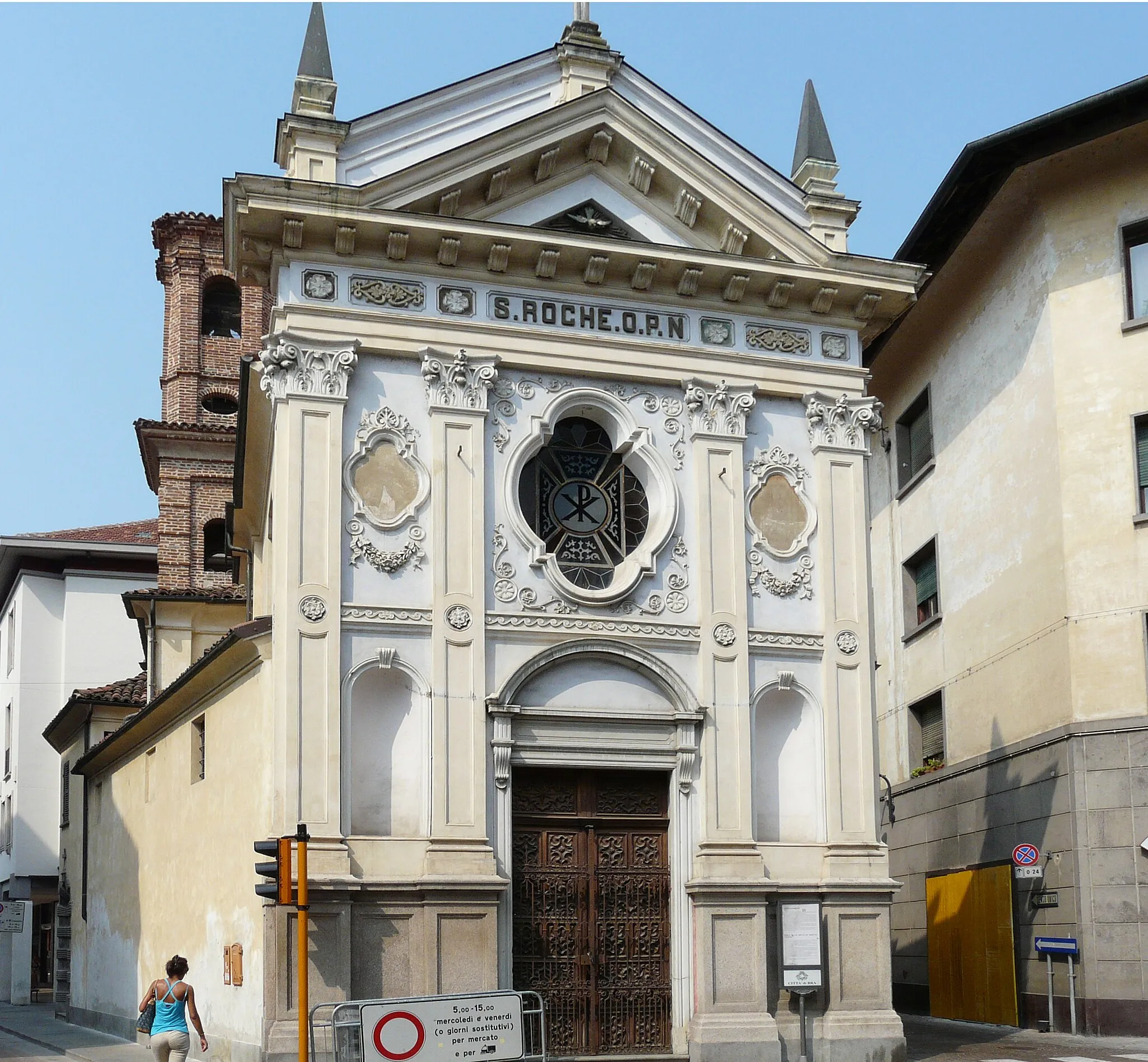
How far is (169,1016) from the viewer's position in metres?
15.8

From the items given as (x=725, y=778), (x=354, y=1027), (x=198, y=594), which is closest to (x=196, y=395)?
(x=198, y=594)

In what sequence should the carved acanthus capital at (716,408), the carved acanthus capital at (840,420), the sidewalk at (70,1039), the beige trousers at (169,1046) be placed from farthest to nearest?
the sidewalk at (70,1039), the carved acanthus capital at (840,420), the carved acanthus capital at (716,408), the beige trousers at (169,1046)

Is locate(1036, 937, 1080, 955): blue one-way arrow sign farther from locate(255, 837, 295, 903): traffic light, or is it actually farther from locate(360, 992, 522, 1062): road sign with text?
locate(255, 837, 295, 903): traffic light

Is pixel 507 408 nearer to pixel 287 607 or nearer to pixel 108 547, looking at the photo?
pixel 287 607

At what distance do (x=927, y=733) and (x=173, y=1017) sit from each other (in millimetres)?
18349

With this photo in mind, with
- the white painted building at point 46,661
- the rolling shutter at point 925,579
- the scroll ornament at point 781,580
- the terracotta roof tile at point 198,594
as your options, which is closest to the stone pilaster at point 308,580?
the scroll ornament at point 781,580

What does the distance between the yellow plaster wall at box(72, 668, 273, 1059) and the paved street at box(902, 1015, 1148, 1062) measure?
27.6ft

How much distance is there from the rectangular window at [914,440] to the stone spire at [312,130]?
1443cm

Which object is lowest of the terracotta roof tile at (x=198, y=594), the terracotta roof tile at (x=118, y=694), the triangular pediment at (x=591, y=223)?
the terracotta roof tile at (x=118, y=694)

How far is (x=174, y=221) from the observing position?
4194cm

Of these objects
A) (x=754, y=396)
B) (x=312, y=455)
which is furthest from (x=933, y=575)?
(x=312, y=455)

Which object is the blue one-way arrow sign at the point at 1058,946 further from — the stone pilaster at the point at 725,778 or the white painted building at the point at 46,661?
the white painted building at the point at 46,661

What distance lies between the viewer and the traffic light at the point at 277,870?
15797 mm

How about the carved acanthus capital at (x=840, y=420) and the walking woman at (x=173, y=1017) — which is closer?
the walking woman at (x=173, y=1017)
